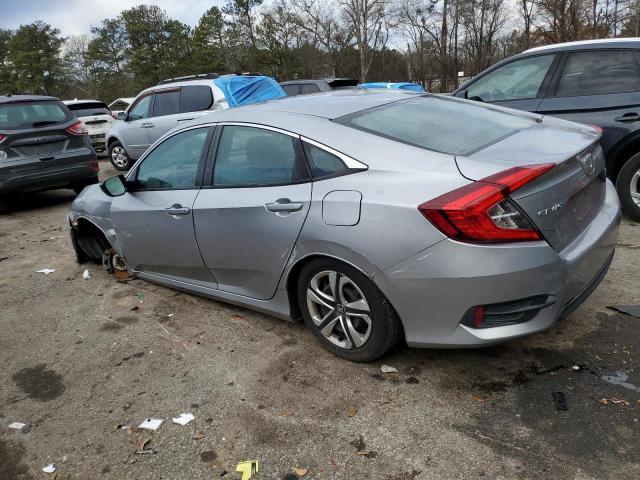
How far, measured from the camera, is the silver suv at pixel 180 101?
31.2 feet

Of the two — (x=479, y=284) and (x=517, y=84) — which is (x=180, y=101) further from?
(x=479, y=284)

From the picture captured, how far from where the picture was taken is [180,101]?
998 cm

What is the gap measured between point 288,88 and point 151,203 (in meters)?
8.92

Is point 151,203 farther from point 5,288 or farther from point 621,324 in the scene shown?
point 621,324

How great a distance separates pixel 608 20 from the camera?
29.5m

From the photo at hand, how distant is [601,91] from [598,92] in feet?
0.09

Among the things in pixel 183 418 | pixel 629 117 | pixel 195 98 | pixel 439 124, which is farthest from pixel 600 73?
pixel 195 98

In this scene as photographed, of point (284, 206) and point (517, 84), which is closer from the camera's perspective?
point (284, 206)

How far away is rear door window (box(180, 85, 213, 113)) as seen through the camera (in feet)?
31.4

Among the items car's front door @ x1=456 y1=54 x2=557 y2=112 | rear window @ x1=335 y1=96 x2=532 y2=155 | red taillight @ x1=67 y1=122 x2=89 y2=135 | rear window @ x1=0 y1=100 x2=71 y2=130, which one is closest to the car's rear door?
car's front door @ x1=456 y1=54 x2=557 y2=112

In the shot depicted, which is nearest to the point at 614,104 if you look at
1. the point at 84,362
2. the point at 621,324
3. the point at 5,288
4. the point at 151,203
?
the point at 621,324

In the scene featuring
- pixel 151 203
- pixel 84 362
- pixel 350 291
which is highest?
pixel 151 203

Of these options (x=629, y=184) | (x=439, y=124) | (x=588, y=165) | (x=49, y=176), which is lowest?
(x=629, y=184)

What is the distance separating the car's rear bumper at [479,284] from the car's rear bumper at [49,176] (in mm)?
7303
